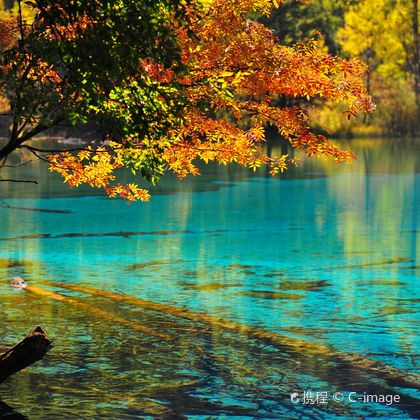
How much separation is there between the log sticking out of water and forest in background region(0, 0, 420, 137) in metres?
74.2

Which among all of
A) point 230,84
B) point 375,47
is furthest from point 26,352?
point 375,47

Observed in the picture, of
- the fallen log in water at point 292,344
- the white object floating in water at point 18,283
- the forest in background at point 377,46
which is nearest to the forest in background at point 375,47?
the forest in background at point 377,46

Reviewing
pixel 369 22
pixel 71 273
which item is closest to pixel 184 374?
pixel 71 273

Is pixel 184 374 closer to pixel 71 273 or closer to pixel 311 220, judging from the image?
pixel 71 273

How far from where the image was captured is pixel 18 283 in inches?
816

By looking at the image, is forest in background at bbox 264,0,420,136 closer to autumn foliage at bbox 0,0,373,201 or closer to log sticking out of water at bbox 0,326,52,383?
autumn foliage at bbox 0,0,373,201

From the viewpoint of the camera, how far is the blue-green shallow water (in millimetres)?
13219

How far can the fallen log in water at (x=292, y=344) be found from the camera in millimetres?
14023

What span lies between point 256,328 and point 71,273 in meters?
6.23

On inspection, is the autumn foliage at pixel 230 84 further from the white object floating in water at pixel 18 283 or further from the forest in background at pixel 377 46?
the forest in background at pixel 377 46

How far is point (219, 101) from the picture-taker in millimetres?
15938

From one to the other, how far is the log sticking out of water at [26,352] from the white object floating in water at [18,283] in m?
8.37

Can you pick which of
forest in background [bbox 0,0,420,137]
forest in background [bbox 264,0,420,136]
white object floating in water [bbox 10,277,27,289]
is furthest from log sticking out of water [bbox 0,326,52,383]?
forest in background [bbox 264,0,420,136]

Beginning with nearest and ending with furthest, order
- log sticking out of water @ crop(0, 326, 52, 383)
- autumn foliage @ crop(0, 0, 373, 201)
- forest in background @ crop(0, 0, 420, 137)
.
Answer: log sticking out of water @ crop(0, 326, 52, 383) < autumn foliage @ crop(0, 0, 373, 201) < forest in background @ crop(0, 0, 420, 137)
